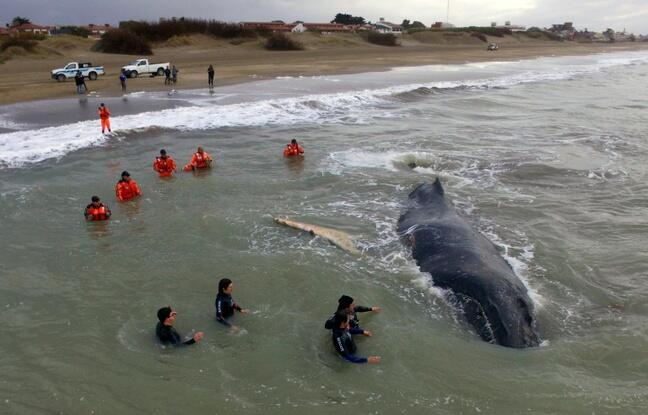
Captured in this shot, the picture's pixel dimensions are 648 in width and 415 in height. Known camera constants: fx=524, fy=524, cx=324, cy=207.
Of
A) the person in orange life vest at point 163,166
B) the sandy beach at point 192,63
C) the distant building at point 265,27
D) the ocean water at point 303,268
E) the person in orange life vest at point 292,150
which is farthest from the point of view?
the distant building at point 265,27

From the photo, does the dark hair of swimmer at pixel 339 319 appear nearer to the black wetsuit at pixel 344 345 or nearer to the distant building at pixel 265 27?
the black wetsuit at pixel 344 345

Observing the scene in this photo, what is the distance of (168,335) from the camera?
807cm

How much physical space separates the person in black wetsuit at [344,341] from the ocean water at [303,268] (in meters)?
0.15

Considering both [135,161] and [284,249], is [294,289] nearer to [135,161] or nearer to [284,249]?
[284,249]

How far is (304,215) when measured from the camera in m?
14.0

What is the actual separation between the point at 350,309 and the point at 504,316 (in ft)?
7.78

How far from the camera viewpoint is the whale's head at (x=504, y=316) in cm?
798

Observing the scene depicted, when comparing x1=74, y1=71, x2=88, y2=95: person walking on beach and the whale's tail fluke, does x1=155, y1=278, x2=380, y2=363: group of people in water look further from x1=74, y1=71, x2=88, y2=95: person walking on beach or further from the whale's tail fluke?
x1=74, y1=71, x2=88, y2=95: person walking on beach

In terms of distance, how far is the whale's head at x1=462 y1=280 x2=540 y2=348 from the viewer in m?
7.98

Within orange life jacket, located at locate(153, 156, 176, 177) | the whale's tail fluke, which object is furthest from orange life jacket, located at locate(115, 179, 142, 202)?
the whale's tail fluke

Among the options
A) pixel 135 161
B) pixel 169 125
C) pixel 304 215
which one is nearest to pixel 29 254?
pixel 304 215

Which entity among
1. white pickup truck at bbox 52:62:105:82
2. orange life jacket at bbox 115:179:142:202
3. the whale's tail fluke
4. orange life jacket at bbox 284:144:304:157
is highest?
white pickup truck at bbox 52:62:105:82

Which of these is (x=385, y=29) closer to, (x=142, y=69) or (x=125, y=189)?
(x=142, y=69)

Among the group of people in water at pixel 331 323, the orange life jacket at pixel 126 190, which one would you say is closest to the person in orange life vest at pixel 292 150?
the orange life jacket at pixel 126 190
